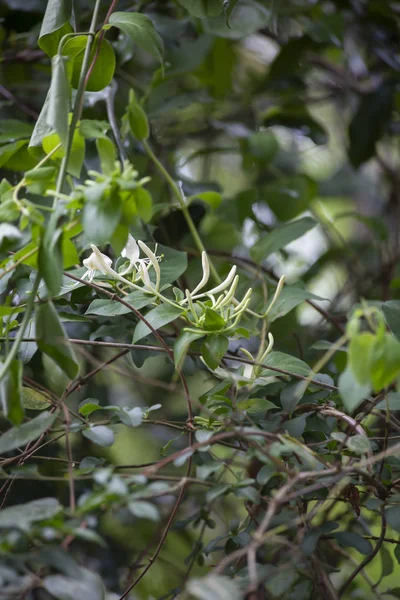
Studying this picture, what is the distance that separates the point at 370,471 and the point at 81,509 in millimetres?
201

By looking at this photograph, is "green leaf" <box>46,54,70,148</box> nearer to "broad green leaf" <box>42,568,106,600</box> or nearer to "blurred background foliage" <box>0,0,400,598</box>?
"blurred background foliage" <box>0,0,400,598</box>

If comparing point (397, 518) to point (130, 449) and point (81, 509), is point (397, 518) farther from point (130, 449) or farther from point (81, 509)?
point (130, 449)

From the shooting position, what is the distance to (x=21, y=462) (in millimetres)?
489

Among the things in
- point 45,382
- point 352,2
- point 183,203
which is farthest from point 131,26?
point 352,2

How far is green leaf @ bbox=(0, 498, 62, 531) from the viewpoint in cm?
31

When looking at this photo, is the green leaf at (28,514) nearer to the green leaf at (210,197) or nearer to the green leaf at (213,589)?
the green leaf at (213,589)

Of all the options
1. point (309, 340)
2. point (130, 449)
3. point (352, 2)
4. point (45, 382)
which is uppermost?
point (352, 2)

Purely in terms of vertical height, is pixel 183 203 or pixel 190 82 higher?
pixel 183 203

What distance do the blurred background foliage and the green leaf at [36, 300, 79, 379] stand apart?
0.38 feet

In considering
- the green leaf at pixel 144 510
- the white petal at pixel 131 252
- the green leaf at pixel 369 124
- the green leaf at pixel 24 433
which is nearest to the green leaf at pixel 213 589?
the green leaf at pixel 144 510

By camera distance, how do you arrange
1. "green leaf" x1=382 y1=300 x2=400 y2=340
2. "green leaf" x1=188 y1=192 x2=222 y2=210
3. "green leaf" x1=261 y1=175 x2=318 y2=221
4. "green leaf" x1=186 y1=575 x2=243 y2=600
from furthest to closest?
1. "green leaf" x1=261 y1=175 x2=318 y2=221
2. "green leaf" x1=188 y1=192 x2=222 y2=210
3. "green leaf" x1=382 y1=300 x2=400 y2=340
4. "green leaf" x1=186 y1=575 x2=243 y2=600

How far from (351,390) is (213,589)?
0.42ft

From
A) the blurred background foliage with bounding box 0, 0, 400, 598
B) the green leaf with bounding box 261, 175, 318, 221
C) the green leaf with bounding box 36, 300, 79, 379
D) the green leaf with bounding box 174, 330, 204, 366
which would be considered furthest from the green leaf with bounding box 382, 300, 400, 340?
the green leaf with bounding box 261, 175, 318, 221

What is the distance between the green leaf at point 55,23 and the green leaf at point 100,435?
31 cm
